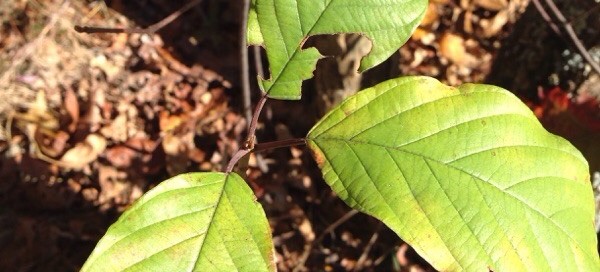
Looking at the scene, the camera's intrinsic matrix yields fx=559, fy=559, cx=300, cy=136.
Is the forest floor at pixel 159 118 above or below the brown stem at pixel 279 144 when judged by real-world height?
below

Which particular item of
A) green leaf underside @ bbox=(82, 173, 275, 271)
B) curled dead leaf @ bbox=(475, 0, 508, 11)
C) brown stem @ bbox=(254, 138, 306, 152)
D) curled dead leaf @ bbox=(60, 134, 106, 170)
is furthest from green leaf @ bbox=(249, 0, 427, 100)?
curled dead leaf @ bbox=(475, 0, 508, 11)

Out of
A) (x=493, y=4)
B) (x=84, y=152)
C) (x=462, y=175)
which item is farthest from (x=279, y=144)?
(x=493, y=4)

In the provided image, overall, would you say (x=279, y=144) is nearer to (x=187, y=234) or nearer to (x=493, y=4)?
(x=187, y=234)

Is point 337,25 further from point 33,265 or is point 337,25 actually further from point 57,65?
point 57,65

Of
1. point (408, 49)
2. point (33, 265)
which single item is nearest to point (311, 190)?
point (408, 49)

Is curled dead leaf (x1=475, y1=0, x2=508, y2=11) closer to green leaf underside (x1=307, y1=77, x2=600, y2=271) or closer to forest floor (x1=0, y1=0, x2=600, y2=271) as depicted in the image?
forest floor (x1=0, y1=0, x2=600, y2=271)

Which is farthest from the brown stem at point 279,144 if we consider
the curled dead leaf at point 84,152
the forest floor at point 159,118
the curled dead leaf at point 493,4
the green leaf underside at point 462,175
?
the curled dead leaf at point 493,4

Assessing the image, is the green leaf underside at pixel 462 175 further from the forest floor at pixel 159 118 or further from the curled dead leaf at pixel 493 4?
the curled dead leaf at pixel 493 4
